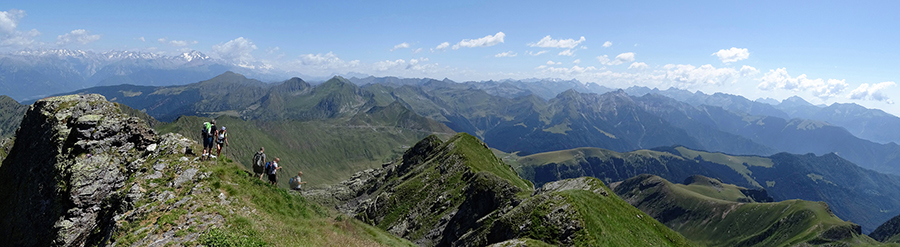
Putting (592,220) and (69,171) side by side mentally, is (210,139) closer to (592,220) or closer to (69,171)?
(69,171)

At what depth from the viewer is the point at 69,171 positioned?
26109 mm

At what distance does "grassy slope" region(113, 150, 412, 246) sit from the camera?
67.2ft

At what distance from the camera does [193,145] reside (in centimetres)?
3127

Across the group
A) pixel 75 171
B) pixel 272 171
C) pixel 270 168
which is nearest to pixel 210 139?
pixel 270 168

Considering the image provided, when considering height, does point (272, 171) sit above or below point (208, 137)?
below

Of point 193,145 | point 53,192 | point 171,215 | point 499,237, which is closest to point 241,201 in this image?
point 171,215

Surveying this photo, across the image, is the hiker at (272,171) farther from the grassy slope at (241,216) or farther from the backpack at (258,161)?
the grassy slope at (241,216)

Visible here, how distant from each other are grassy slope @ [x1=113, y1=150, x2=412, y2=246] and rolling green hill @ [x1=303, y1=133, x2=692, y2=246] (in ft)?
67.3

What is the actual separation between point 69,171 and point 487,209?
63.3m

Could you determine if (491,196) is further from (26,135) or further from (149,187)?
(26,135)

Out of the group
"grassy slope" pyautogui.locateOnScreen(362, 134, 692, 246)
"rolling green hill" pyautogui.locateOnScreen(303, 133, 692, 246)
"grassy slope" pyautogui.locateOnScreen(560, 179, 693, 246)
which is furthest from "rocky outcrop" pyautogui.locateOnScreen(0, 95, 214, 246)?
"grassy slope" pyautogui.locateOnScreen(560, 179, 693, 246)

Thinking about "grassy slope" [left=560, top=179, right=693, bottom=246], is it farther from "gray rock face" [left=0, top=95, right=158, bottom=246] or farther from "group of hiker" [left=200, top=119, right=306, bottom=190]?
"gray rock face" [left=0, top=95, right=158, bottom=246]

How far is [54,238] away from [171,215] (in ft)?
31.8

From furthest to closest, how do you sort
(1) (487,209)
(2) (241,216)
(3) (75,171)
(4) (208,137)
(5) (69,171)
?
(1) (487,209) → (4) (208,137) → (5) (69,171) → (3) (75,171) → (2) (241,216)
